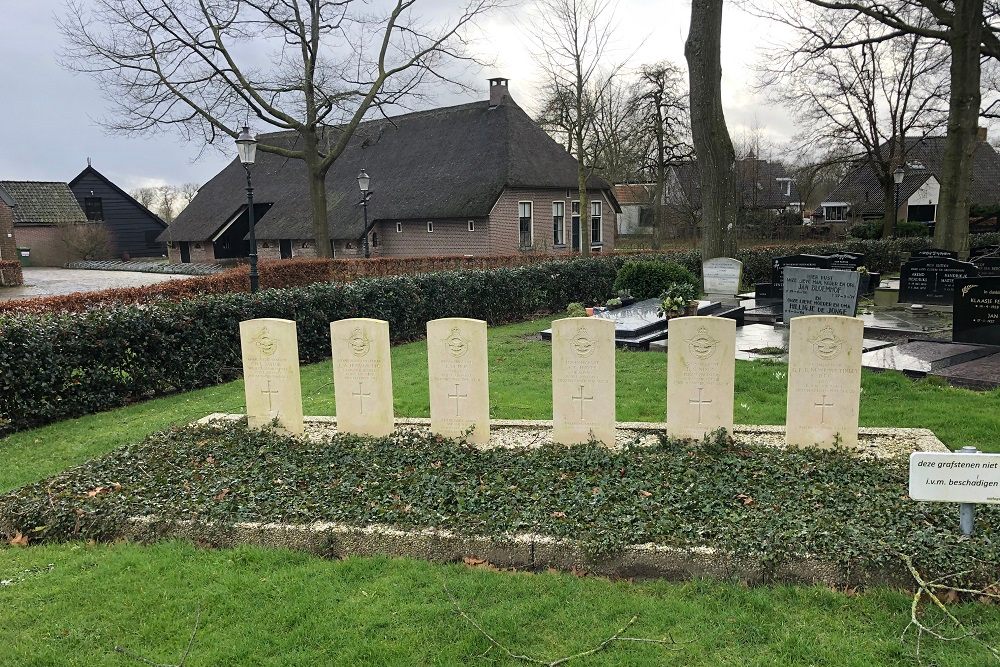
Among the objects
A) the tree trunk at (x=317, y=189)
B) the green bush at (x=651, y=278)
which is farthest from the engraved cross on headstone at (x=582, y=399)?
the tree trunk at (x=317, y=189)

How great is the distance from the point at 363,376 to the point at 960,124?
19.8 m

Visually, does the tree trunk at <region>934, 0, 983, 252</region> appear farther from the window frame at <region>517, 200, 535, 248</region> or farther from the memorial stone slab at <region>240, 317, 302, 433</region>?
the memorial stone slab at <region>240, 317, 302, 433</region>

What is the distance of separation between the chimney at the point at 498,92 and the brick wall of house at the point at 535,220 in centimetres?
537

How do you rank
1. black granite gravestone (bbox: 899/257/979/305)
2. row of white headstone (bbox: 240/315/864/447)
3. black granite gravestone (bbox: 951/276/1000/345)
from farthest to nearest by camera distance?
black granite gravestone (bbox: 899/257/979/305)
black granite gravestone (bbox: 951/276/1000/345)
row of white headstone (bbox: 240/315/864/447)

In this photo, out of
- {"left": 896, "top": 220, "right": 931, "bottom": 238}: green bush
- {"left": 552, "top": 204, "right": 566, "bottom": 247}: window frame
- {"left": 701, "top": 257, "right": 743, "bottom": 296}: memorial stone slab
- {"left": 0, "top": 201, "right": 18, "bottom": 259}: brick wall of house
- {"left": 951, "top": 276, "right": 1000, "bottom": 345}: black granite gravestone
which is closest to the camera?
{"left": 951, "top": 276, "right": 1000, "bottom": 345}: black granite gravestone

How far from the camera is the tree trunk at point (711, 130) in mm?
13578

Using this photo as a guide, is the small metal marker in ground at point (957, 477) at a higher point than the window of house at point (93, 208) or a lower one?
lower

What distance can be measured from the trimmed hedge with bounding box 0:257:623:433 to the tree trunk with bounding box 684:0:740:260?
5.11m

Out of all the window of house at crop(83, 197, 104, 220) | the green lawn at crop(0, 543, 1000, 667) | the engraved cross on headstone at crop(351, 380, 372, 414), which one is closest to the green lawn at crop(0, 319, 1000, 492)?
the engraved cross on headstone at crop(351, 380, 372, 414)

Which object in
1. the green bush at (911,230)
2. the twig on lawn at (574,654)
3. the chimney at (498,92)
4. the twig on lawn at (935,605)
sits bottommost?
the twig on lawn at (574,654)

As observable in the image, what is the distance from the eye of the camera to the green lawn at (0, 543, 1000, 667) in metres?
3.37

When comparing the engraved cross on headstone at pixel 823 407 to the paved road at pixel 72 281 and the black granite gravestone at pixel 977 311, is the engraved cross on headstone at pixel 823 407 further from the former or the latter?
the paved road at pixel 72 281

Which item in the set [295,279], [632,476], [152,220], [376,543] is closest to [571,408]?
[632,476]

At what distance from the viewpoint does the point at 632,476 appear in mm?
5195
